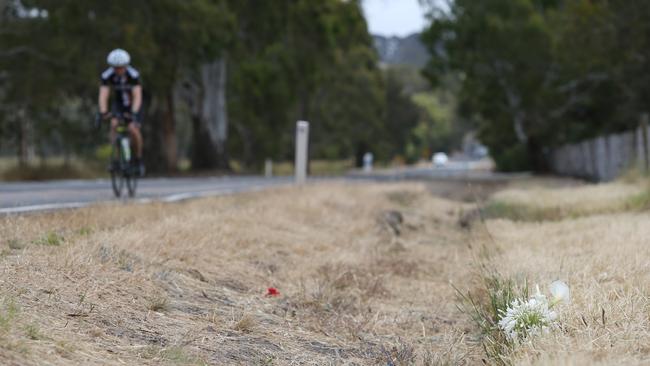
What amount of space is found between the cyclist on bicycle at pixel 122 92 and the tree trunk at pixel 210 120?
2285cm

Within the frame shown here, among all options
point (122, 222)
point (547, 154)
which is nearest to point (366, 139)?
point (547, 154)

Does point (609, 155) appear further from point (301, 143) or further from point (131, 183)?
point (131, 183)

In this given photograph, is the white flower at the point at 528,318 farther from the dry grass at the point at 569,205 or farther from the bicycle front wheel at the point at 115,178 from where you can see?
the bicycle front wheel at the point at 115,178

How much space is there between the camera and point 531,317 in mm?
3824

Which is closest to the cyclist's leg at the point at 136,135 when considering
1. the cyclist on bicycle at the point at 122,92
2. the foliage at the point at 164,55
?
the cyclist on bicycle at the point at 122,92

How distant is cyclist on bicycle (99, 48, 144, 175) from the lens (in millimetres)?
9703

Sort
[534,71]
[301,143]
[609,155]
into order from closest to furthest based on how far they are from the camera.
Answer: [301,143]
[609,155]
[534,71]

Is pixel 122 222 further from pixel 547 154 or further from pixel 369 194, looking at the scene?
pixel 547 154

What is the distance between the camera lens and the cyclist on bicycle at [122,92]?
970cm

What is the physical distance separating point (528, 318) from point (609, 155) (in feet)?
63.1

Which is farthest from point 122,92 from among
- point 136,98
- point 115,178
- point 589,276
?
point 589,276

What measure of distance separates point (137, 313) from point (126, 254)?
123 centimetres

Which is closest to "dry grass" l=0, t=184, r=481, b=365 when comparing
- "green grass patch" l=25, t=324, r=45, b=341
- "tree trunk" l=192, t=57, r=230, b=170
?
"green grass patch" l=25, t=324, r=45, b=341

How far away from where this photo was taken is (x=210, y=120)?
110 feet
